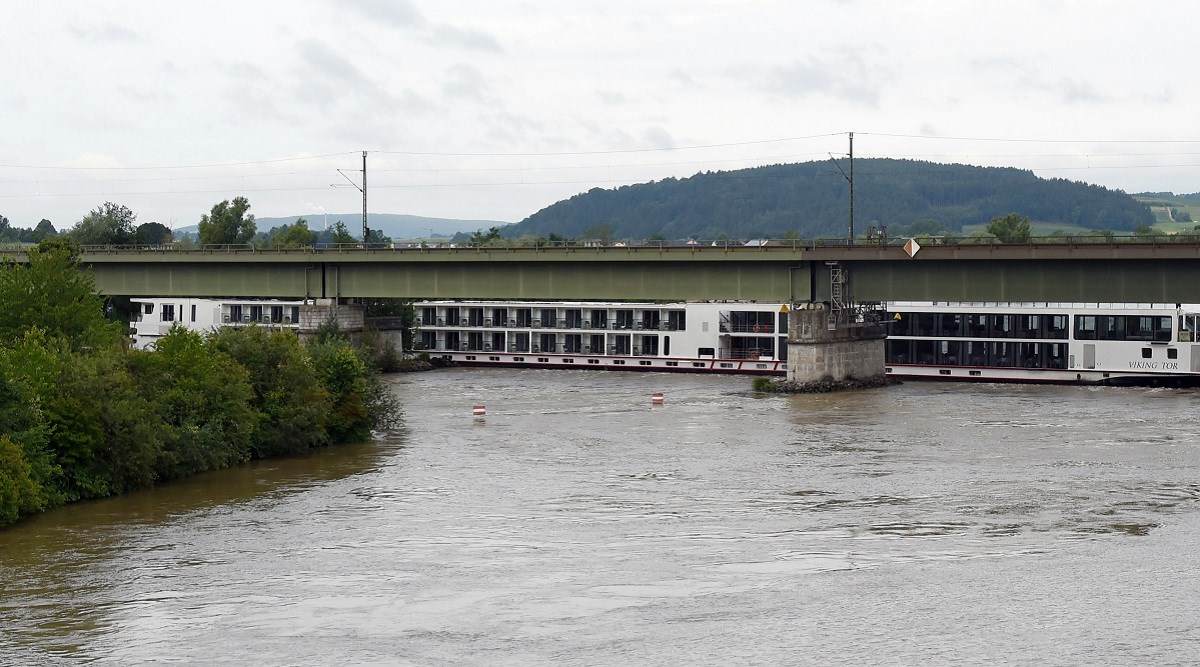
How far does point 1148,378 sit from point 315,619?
60.7 metres

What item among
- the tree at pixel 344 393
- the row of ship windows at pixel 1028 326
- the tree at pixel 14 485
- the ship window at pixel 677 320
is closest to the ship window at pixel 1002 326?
the row of ship windows at pixel 1028 326

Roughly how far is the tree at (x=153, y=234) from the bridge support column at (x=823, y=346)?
304ft

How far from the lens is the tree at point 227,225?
16612 cm

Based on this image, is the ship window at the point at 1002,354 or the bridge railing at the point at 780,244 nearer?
the bridge railing at the point at 780,244

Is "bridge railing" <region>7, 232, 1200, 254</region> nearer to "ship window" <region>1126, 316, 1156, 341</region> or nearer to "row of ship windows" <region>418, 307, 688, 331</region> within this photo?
"ship window" <region>1126, 316, 1156, 341</region>

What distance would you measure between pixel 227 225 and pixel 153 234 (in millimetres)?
26641

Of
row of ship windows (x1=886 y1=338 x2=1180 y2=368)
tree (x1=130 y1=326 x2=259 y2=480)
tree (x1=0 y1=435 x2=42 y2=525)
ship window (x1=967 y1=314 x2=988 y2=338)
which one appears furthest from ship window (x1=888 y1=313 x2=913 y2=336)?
tree (x1=0 y1=435 x2=42 y2=525)

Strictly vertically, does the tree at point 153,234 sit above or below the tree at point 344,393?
above

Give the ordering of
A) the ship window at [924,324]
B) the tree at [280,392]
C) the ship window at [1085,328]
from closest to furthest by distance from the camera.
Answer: the tree at [280,392], the ship window at [1085,328], the ship window at [924,324]

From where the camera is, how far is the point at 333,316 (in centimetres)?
9444

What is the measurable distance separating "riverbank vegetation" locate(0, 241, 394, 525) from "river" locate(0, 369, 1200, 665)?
3.62ft

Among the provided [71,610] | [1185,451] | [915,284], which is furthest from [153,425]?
[915,284]

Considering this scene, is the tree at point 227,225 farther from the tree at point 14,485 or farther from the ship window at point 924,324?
the tree at point 14,485

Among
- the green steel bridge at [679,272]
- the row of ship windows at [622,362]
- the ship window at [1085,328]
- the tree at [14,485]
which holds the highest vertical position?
the green steel bridge at [679,272]
